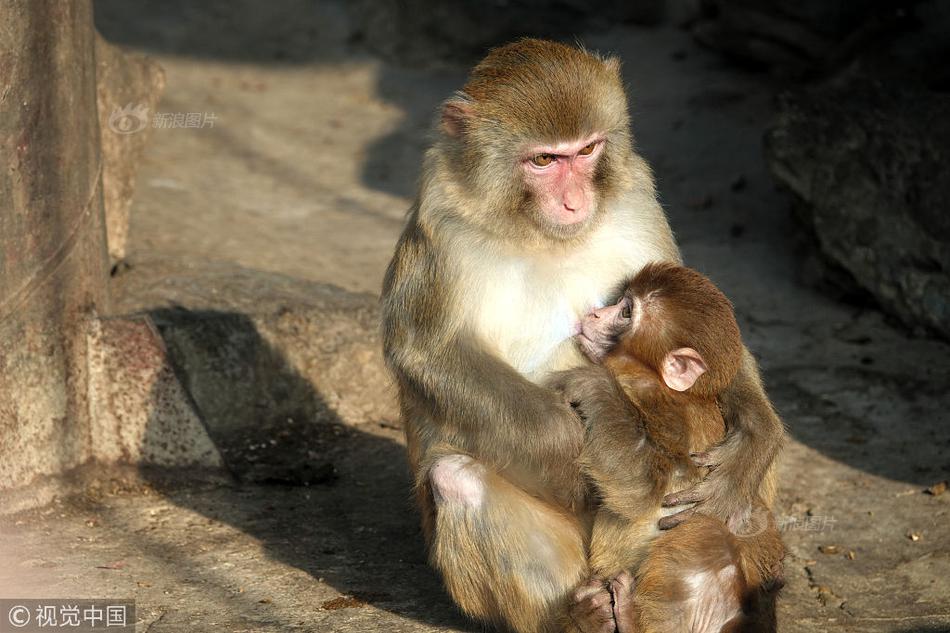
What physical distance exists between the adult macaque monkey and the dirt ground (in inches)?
14.3

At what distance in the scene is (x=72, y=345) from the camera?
16.7 feet

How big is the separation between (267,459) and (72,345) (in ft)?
3.31

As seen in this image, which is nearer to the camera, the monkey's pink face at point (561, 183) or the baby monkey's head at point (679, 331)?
the baby monkey's head at point (679, 331)

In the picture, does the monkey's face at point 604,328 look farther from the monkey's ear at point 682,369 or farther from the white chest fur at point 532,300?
the monkey's ear at point 682,369

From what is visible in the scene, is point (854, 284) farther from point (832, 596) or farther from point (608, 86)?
point (608, 86)

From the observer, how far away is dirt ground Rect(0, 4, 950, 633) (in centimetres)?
451

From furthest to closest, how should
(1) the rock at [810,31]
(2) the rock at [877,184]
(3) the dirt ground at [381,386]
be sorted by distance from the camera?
(1) the rock at [810,31] < (2) the rock at [877,184] < (3) the dirt ground at [381,386]

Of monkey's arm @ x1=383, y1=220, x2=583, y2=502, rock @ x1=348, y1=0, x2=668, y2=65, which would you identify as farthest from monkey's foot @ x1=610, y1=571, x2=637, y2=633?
rock @ x1=348, y1=0, x2=668, y2=65

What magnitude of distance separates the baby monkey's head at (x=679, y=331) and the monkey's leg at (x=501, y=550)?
0.57 meters

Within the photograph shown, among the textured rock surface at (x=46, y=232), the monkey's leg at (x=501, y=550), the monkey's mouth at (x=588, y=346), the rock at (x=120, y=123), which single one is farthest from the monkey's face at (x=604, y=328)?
the rock at (x=120, y=123)

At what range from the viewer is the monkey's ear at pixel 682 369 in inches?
157

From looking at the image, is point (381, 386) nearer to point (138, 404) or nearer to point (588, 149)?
point (138, 404)

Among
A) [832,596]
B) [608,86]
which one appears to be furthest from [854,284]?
[608,86]

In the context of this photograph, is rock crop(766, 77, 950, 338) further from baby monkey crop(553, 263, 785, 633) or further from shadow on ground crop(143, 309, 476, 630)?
baby monkey crop(553, 263, 785, 633)
